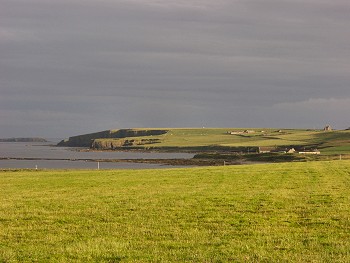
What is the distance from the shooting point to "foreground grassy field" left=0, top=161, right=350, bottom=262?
1582 centimetres

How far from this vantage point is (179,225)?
2083cm

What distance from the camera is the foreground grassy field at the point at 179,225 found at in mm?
15820

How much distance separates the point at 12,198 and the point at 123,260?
1837 cm

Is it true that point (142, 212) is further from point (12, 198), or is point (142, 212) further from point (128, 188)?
point (128, 188)

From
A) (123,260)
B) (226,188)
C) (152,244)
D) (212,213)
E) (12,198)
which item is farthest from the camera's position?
(226,188)

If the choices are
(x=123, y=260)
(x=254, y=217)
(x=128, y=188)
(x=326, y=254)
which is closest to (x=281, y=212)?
(x=254, y=217)

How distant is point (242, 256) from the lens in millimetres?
15367

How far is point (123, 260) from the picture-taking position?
15.0 metres

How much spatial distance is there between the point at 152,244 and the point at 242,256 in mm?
3308

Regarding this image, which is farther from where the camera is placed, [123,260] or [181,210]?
[181,210]

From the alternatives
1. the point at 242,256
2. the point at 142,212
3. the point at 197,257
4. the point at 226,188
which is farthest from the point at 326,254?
the point at 226,188

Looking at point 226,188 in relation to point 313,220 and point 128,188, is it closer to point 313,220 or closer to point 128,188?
point 128,188

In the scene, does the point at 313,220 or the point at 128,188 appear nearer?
the point at 313,220

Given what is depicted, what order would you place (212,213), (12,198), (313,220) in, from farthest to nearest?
(12,198) → (212,213) → (313,220)
